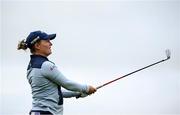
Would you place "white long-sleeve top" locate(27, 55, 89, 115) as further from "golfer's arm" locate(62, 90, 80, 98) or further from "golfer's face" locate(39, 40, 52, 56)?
"golfer's arm" locate(62, 90, 80, 98)

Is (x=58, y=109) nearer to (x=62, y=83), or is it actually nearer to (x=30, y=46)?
(x=62, y=83)

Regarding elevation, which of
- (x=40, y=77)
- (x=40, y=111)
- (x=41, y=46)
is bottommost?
(x=40, y=111)

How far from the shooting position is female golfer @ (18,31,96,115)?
5.86m

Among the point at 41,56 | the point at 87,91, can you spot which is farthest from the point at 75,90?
the point at 41,56

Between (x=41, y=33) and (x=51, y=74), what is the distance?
24.1 inches

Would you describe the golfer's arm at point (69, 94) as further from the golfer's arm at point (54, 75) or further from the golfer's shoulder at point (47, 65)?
the golfer's shoulder at point (47, 65)

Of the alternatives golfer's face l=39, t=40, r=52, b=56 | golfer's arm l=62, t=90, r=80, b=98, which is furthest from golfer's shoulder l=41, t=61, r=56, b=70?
golfer's arm l=62, t=90, r=80, b=98

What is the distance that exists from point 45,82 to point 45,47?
0.46 meters

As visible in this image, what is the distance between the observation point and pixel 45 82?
5.90m

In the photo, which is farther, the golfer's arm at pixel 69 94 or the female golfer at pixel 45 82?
the golfer's arm at pixel 69 94

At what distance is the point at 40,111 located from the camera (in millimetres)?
5867

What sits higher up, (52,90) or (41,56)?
(41,56)

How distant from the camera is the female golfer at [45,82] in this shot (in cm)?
586

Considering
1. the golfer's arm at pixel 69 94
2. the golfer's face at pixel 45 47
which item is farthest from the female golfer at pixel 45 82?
the golfer's arm at pixel 69 94
